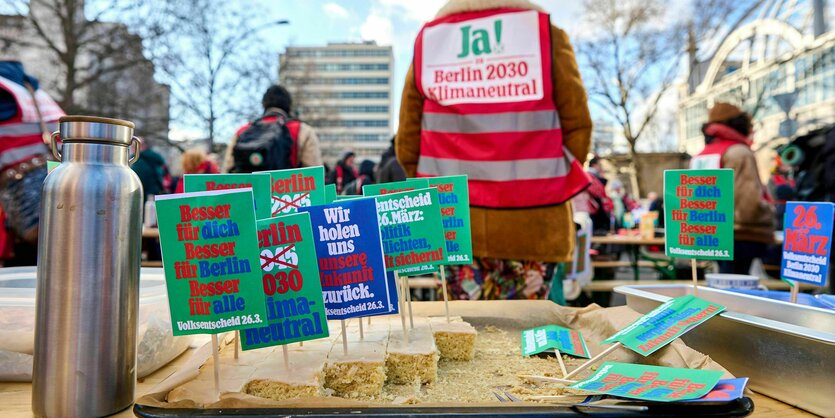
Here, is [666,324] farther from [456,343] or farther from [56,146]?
[56,146]

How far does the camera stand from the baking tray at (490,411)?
798 millimetres

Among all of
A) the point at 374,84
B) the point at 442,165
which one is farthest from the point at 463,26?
the point at 374,84

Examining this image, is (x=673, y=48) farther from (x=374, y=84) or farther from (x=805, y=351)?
(x=374, y=84)

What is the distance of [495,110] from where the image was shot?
238 cm

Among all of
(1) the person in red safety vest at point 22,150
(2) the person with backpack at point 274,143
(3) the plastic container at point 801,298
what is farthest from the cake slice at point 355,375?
(2) the person with backpack at point 274,143

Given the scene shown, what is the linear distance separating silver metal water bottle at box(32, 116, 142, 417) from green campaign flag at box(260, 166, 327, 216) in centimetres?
51

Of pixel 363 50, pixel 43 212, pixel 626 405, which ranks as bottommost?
pixel 626 405

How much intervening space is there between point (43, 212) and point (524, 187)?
1.87m

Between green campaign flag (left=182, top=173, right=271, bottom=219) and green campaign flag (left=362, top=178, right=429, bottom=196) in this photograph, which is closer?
green campaign flag (left=182, top=173, right=271, bottom=219)

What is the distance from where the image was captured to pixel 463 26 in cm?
246

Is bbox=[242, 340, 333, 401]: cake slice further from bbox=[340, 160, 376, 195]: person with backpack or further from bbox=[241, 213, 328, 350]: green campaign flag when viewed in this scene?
bbox=[340, 160, 376, 195]: person with backpack

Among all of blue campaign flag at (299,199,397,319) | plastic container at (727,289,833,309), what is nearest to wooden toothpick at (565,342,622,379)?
blue campaign flag at (299,199,397,319)

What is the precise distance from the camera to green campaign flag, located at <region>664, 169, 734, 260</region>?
4.81 ft

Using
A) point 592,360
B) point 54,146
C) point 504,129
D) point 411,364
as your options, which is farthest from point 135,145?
point 504,129
